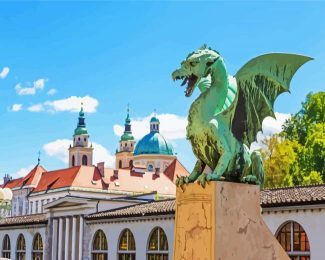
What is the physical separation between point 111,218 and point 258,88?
2580 cm

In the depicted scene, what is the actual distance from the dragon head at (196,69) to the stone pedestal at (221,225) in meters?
1.93

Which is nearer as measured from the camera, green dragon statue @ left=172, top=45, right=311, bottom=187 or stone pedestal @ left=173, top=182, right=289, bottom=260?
stone pedestal @ left=173, top=182, right=289, bottom=260

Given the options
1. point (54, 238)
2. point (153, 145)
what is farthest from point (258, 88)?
point (153, 145)

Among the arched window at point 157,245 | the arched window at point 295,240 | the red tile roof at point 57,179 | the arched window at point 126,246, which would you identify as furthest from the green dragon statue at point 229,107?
the red tile roof at point 57,179

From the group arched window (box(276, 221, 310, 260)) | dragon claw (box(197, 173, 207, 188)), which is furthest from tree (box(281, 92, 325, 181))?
dragon claw (box(197, 173, 207, 188))

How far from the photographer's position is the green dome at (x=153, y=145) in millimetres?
100125

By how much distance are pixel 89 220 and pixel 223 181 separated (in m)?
29.4

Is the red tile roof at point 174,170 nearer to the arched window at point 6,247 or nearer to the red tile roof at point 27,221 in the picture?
the red tile roof at point 27,221

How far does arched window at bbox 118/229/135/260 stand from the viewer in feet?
115

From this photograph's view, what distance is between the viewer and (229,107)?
11.7m

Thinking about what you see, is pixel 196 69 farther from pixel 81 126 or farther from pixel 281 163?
pixel 81 126

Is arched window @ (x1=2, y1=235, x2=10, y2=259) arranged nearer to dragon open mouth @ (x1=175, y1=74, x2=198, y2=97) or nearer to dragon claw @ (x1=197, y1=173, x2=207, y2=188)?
dragon open mouth @ (x1=175, y1=74, x2=198, y2=97)

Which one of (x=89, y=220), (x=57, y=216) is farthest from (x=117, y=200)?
(x=57, y=216)

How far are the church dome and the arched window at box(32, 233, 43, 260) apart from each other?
181ft
